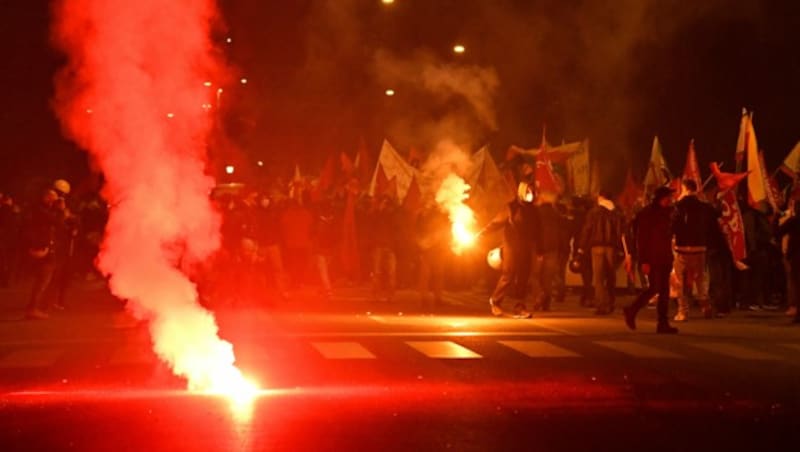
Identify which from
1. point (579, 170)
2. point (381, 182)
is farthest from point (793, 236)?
point (381, 182)

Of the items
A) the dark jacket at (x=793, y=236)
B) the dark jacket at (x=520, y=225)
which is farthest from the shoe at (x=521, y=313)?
the dark jacket at (x=793, y=236)

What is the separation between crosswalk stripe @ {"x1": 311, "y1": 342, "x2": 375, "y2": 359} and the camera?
1512 cm

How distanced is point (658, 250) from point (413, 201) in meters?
7.62

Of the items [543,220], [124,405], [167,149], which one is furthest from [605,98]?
[124,405]

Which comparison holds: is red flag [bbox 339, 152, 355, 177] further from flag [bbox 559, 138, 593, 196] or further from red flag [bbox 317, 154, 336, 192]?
flag [bbox 559, 138, 593, 196]

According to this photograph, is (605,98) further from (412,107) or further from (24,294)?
(24,294)

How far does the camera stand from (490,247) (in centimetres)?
2886

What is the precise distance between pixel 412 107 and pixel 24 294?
9720 mm

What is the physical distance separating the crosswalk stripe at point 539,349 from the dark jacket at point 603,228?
241 inches

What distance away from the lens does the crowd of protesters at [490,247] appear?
2092cm

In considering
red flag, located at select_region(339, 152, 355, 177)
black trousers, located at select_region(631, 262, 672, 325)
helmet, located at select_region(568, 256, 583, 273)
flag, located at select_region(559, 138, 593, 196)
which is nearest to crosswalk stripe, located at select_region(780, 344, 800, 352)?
black trousers, located at select_region(631, 262, 672, 325)

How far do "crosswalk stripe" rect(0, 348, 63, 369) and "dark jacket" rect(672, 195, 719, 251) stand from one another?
9878mm

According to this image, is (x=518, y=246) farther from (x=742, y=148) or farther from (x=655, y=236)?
(x=742, y=148)

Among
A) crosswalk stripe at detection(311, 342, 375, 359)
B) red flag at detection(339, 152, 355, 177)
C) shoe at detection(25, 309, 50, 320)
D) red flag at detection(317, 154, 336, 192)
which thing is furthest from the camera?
red flag at detection(339, 152, 355, 177)
